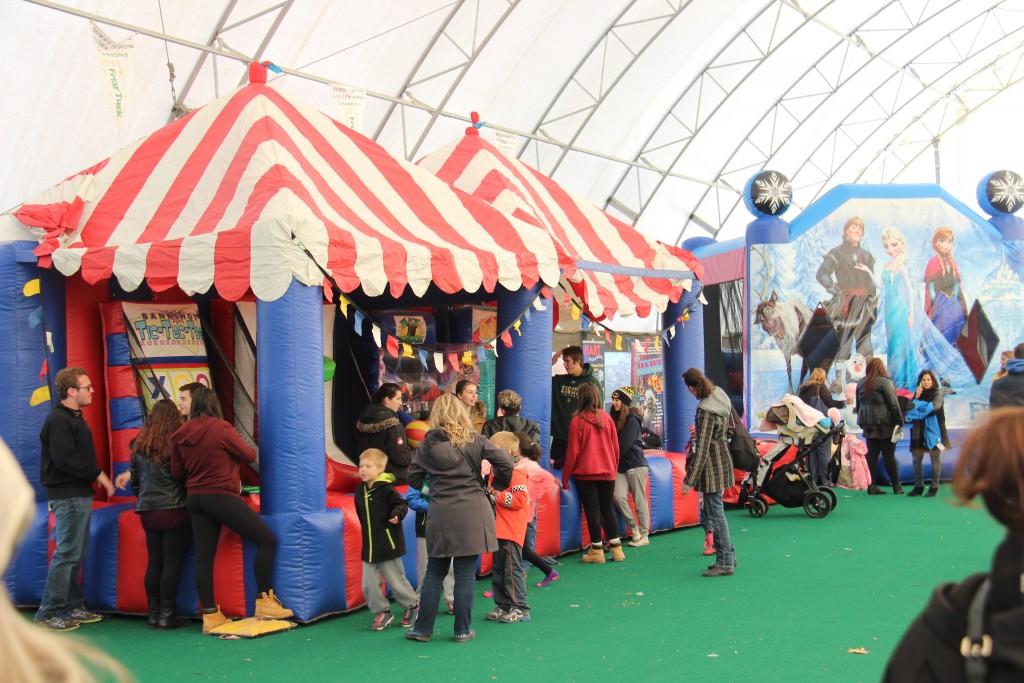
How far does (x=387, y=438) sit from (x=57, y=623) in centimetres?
211

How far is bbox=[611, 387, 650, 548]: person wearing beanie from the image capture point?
8.01 meters

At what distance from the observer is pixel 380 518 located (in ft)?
18.7

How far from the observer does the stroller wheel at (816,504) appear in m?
9.32

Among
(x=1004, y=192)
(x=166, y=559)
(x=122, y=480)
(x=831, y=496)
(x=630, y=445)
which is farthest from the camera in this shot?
(x=1004, y=192)

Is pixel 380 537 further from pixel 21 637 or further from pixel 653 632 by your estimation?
pixel 21 637

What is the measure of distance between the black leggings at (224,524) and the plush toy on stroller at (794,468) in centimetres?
505

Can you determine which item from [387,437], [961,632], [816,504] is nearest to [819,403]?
[816,504]

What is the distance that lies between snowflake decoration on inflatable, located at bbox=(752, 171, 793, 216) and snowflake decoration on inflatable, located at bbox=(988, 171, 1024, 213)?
2.38m

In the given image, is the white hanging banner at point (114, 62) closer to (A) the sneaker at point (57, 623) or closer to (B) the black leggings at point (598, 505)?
(A) the sneaker at point (57, 623)

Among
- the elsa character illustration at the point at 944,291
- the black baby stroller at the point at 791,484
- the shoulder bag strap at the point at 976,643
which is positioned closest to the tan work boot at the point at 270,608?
the shoulder bag strap at the point at 976,643

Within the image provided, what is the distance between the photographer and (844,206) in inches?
458

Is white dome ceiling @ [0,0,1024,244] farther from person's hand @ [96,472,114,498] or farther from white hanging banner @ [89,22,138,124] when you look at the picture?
person's hand @ [96,472,114,498]

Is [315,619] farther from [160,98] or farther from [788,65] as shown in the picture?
[788,65]

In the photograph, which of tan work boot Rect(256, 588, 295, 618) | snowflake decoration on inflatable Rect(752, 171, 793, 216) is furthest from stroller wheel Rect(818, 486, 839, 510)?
tan work boot Rect(256, 588, 295, 618)
